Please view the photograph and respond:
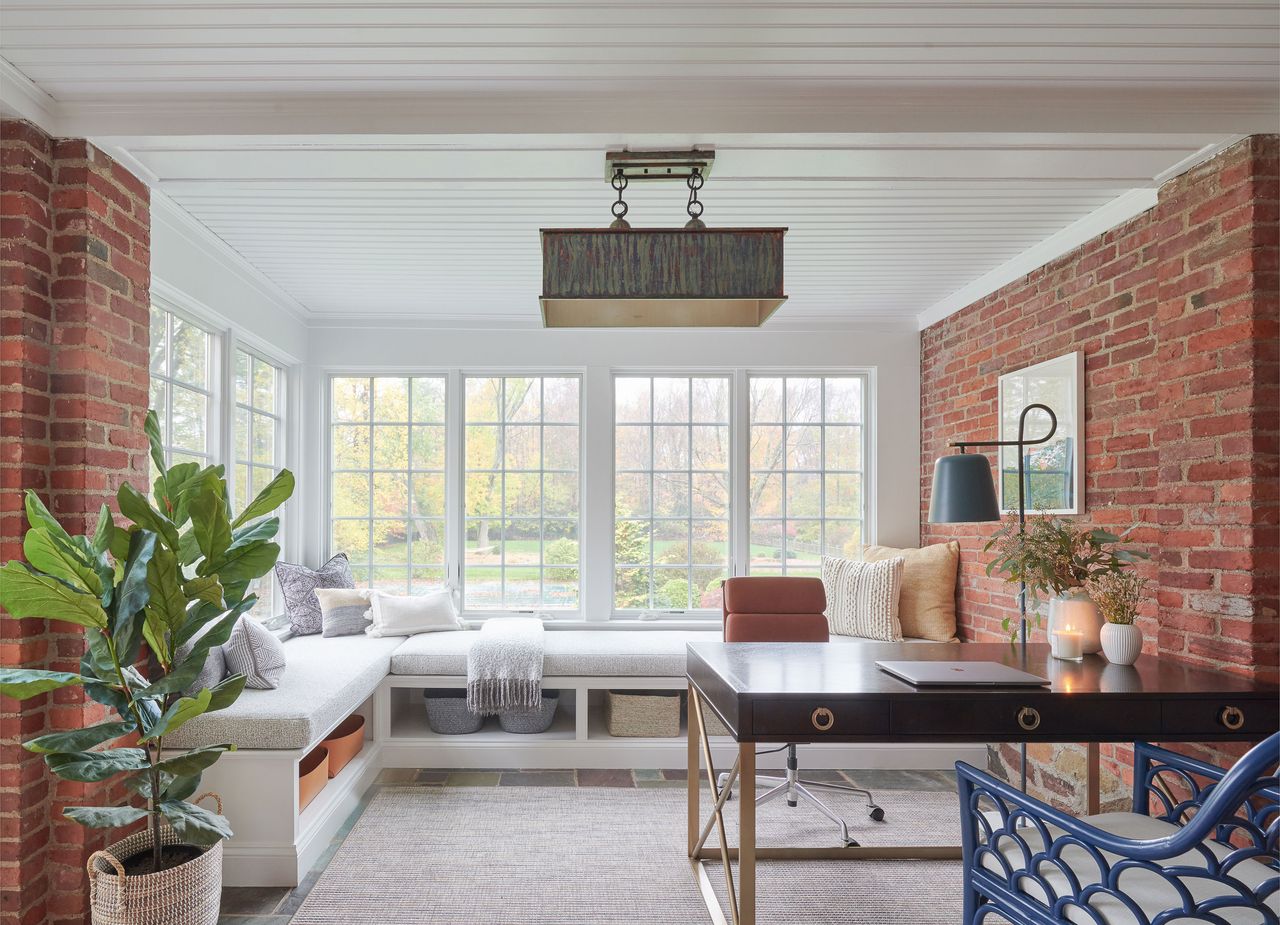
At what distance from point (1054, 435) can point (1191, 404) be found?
3.45 ft

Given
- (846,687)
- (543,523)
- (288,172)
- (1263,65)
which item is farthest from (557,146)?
(543,523)

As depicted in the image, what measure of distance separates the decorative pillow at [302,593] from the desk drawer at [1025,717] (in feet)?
12.3

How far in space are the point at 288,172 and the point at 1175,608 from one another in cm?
351

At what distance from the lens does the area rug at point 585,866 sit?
9.29ft

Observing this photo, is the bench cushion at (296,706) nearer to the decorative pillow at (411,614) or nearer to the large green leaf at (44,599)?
the decorative pillow at (411,614)

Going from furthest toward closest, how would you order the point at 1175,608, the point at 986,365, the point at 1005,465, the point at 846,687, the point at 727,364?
the point at 727,364 < the point at 986,365 < the point at 1005,465 < the point at 1175,608 < the point at 846,687

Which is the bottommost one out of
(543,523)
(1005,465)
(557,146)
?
(543,523)

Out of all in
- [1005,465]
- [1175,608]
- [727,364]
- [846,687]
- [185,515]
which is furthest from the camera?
[727,364]

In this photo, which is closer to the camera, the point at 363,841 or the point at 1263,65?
the point at 1263,65

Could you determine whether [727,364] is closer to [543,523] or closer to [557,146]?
[543,523]

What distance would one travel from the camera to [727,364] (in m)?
5.48

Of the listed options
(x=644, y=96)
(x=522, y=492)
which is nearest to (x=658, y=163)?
(x=644, y=96)

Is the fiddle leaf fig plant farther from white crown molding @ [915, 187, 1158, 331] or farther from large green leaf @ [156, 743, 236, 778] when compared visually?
white crown molding @ [915, 187, 1158, 331]

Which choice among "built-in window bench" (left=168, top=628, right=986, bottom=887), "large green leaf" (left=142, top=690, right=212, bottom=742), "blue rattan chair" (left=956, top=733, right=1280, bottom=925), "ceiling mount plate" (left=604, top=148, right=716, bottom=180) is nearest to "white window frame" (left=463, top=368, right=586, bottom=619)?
"built-in window bench" (left=168, top=628, right=986, bottom=887)
